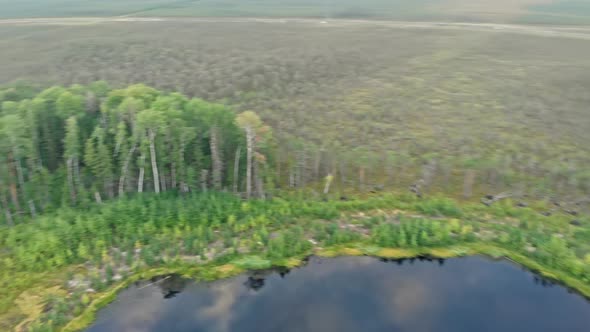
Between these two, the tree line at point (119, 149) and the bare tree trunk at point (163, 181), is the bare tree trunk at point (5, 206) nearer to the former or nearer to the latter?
the tree line at point (119, 149)

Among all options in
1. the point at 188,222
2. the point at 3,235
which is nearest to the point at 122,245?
the point at 188,222

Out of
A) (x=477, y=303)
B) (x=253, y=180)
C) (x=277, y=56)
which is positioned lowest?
(x=477, y=303)

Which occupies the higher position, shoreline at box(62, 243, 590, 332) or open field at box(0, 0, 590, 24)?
open field at box(0, 0, 590, 24)

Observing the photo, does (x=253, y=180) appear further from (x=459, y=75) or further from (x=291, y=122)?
(x=459, y=75)

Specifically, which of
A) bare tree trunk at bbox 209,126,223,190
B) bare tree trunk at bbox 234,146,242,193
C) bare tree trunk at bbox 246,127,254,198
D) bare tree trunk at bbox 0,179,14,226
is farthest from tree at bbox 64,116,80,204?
bare tree trunk at bbox 246,127,254,198

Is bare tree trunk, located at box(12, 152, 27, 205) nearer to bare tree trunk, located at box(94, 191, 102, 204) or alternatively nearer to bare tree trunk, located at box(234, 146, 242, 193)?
bare tree trunk, located at box(94, 191, 102, 204)
